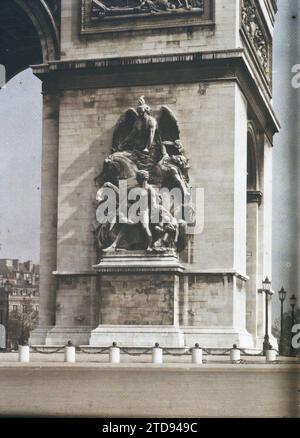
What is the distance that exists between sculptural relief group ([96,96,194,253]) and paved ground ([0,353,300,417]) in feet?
17.0

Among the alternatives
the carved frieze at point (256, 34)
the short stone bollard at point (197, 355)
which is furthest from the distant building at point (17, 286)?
the short stone bollard at point (197, 355)

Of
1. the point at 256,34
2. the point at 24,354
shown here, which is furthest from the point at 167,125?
the point at 24,354

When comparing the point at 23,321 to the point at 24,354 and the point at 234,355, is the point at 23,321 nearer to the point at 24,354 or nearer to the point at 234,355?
the point at 24,354

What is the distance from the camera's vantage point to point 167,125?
32594mm

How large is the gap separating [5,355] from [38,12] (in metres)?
10.8

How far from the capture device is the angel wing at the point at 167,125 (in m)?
32.4

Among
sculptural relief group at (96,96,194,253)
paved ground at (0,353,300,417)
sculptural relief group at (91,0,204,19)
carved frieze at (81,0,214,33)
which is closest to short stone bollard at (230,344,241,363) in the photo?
paved ground at (0,353,300,417)

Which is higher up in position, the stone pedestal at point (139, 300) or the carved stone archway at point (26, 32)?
the carved stone archway at point (26, 32)

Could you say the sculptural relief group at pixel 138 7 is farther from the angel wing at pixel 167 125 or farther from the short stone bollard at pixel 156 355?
the short stone bollard at pixel 156 355

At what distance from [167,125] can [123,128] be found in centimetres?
137

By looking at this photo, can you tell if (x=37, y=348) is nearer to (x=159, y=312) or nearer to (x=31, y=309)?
(x=159, y=312)

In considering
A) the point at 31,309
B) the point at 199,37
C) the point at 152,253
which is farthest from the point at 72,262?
the point at 31,309

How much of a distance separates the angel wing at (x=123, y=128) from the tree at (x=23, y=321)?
28.0 m

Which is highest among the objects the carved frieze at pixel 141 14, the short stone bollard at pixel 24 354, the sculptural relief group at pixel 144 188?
the carved frieze at pixel 141 14
